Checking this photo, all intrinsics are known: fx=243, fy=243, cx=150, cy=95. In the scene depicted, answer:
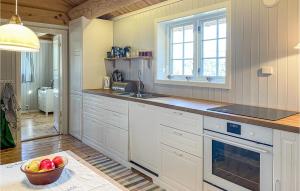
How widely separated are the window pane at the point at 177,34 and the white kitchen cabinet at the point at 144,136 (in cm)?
111

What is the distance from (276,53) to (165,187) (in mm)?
1695

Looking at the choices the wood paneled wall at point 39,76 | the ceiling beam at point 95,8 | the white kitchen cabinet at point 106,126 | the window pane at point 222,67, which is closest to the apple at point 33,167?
the white kitchen cabinet at point 106,126

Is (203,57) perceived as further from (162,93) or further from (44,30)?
(44,30)

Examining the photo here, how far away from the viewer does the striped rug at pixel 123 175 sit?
8.59 feet

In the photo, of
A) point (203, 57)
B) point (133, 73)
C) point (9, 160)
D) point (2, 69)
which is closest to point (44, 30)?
point (2, 69)

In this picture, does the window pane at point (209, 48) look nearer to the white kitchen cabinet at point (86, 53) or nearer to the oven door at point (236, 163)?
the oven door at point (236, 163)

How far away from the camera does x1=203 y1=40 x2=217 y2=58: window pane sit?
2838 millimetres

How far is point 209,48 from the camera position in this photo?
2.90m

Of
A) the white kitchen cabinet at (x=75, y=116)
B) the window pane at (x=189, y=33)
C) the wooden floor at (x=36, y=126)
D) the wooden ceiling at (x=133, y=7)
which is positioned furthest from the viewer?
the wooden floor at (x=36, y=126)

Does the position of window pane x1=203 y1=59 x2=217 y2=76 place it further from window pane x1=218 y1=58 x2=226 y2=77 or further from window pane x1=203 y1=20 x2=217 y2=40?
window pane x1=203 y1=20 x2=217 y2=40

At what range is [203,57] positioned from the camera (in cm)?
298

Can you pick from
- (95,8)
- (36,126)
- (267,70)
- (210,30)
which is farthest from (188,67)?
(36,126)

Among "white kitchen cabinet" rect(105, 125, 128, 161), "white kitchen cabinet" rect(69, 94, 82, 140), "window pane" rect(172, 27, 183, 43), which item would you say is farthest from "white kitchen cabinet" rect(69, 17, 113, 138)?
"window pane" rect(172, 27, 183, 43)

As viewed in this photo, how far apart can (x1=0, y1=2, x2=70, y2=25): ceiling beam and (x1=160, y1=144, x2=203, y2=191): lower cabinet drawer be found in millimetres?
3155
